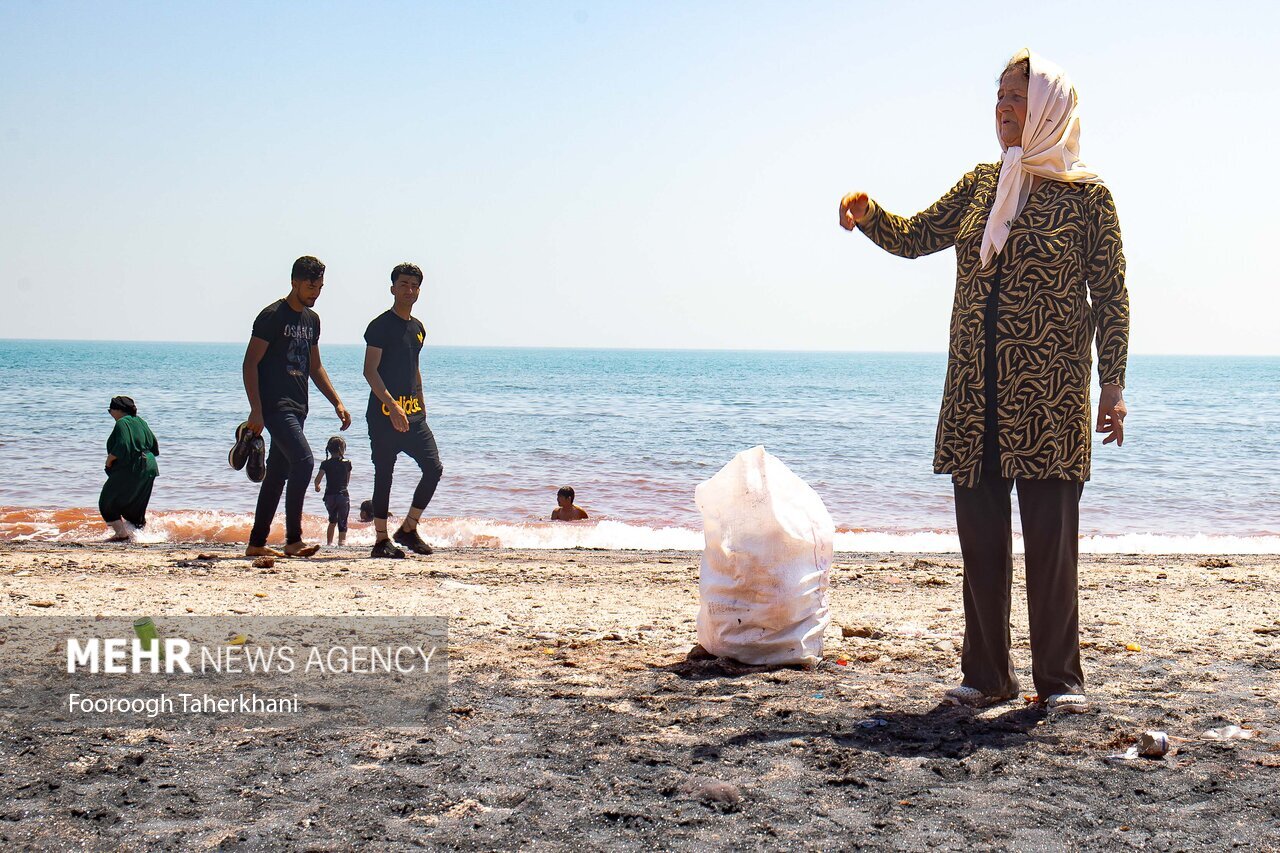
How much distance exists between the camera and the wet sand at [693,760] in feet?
7.81

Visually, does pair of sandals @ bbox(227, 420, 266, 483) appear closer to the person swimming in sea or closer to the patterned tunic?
the patterned tunic

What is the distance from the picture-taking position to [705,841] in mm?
2326

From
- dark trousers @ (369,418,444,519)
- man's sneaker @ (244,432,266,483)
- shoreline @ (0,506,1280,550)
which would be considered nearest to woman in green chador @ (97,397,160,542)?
shoreline @ (0,506,1280,550)

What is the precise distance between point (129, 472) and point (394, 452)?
131 inches

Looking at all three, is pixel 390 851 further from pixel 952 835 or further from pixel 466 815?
pixel 952 835

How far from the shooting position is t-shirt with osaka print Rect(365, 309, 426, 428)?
6.80 metres

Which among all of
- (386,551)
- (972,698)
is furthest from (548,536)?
(972,698)

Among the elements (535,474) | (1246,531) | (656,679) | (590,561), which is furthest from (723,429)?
(656,679)

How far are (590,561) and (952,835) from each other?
565cm

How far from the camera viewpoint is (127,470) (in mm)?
8867

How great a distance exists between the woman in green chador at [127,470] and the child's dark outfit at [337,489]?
4.69 feet

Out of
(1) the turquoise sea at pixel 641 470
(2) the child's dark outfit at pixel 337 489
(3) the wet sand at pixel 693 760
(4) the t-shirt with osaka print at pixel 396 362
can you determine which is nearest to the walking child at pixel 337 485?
(2) the child's dark outfit at pixel 337 489

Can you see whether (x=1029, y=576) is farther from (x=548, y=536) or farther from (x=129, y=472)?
(x=129, y=472)

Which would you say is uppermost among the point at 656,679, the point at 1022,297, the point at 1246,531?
the point at 1022,297
